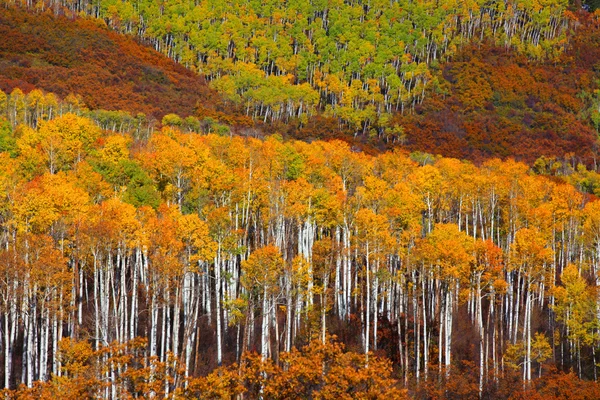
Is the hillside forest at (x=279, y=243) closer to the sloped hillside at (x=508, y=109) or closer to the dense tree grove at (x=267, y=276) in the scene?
the dense tree grove at (x=267, y=276)

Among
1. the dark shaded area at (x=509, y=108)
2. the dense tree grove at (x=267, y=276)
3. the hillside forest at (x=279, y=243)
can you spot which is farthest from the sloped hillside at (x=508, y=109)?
the dense tree grove at (x=267, y=276)

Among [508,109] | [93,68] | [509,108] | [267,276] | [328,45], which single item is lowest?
[267,276]

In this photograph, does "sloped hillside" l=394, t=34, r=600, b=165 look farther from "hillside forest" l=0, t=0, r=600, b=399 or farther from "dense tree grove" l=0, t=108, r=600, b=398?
"dense tree grove" l=0, t=108, r=600, b=398

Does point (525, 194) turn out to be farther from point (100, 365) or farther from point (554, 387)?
point (100, 365)

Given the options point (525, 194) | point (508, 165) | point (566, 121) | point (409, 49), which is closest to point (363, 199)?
point (525, 194)

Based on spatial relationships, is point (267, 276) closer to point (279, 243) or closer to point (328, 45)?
point (279, 243)

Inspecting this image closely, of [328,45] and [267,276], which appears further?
[328,45]

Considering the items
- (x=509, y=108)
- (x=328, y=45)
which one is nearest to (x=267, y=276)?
(x=509, y=108)
